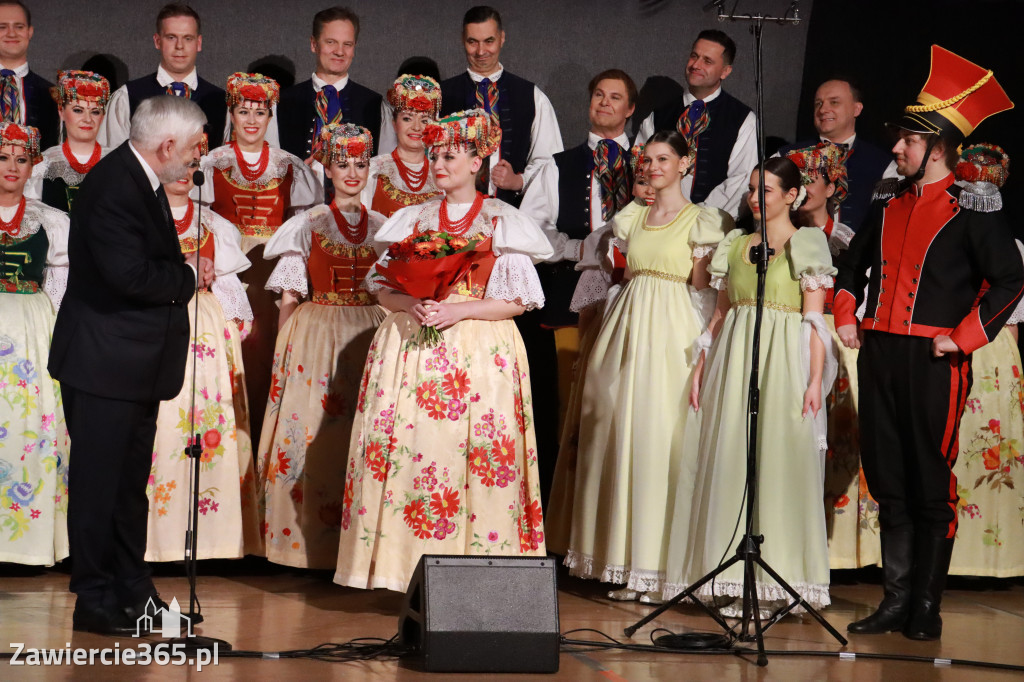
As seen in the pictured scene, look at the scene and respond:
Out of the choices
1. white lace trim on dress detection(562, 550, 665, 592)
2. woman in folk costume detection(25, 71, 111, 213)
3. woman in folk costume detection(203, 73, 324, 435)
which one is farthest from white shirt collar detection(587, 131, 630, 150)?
woman in folk costume detection(25, 71, 111, 213)

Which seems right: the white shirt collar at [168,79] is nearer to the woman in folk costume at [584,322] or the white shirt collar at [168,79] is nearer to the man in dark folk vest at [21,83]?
the man in dark folk vest at [21,83]

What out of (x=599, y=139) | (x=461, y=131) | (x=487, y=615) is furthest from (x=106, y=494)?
(x=599, y=139)

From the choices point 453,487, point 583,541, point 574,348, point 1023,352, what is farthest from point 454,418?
point 1023,352

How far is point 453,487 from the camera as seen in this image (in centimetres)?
448

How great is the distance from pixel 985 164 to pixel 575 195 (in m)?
1.85

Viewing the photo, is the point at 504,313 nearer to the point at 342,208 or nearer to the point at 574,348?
the point at 342,208

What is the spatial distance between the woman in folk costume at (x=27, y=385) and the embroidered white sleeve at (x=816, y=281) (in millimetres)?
2991

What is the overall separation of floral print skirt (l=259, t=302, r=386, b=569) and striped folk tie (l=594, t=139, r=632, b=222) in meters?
1.39

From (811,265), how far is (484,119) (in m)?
1.29

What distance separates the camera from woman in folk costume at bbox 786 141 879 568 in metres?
5.29

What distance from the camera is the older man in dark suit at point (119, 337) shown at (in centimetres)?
396

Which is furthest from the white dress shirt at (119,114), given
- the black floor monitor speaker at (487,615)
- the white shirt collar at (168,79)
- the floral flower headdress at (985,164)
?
the floral flower headdress at (985,164)

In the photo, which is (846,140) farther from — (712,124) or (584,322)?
(584,322)

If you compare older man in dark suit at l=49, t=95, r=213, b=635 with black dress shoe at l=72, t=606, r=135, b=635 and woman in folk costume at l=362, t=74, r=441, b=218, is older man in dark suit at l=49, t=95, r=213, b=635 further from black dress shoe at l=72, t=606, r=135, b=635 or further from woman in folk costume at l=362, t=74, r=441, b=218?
woman in folk costume at l=362, t=74, r=441, b=218
